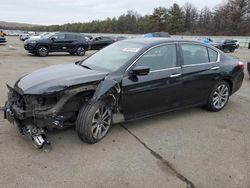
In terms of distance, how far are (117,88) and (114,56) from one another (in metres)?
0.92

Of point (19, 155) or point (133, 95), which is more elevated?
point (133, 95)

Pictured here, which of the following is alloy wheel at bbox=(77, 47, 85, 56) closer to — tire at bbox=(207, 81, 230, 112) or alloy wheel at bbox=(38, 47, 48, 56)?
alloy wheel at bbox=(38, 47, 48, 56)

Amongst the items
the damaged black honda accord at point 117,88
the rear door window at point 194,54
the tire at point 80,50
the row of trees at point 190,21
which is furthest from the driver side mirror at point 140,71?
the row of trees at point 190,21

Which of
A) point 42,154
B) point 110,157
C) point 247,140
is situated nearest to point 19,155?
point 42,154

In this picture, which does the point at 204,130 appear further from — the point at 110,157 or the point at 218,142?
the point at 110,157

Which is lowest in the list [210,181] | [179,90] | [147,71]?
[210,181]

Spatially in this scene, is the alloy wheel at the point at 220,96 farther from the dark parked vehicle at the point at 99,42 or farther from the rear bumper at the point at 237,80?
the dark parked vehicle at the point at 99,42

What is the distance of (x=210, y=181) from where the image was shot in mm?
3166

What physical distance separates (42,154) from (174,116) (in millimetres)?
2750

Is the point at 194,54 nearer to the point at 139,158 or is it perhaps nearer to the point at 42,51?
the point at 139,158

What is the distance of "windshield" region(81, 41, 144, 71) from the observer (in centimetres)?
443

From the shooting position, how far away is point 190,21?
79.4m

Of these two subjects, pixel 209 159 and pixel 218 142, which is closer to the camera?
pixel 209 159

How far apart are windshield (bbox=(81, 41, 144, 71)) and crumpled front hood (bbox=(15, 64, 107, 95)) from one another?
30 centimetres
